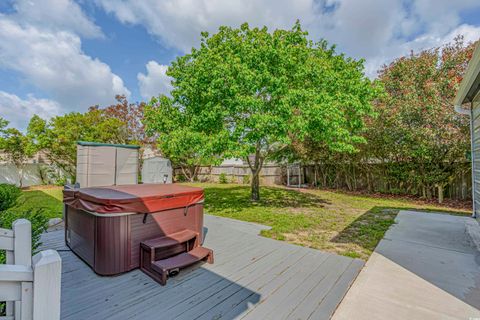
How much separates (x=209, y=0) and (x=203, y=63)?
2117 millimetres

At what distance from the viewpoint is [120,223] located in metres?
2.63

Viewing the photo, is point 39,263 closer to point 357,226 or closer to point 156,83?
point 357,226

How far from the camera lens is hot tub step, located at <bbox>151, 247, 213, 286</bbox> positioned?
252cm

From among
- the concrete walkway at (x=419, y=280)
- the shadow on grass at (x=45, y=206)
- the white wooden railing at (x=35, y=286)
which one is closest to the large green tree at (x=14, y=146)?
the shadow on grass at (x=45, y=206)

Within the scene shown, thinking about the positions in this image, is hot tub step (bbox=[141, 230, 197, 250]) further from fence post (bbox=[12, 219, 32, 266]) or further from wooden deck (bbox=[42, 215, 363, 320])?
fence post (bbox=[12, 219, 32, 266])

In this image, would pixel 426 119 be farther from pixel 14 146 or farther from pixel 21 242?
pixel 14 146

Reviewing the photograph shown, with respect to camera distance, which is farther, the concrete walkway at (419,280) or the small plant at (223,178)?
the small plant at (223,178)

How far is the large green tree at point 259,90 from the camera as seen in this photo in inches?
207

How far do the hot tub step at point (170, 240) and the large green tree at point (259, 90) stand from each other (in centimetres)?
253

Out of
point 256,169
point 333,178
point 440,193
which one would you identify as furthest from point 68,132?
point 440,193

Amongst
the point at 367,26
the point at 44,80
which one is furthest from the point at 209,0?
the point at 44,80

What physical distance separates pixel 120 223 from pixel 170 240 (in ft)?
2.06

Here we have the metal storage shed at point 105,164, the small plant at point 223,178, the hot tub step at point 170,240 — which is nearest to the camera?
the hot tub step at point 170,240

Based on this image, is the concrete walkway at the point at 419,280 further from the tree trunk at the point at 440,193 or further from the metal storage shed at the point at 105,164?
the metal storage shed at the point at 105,164
